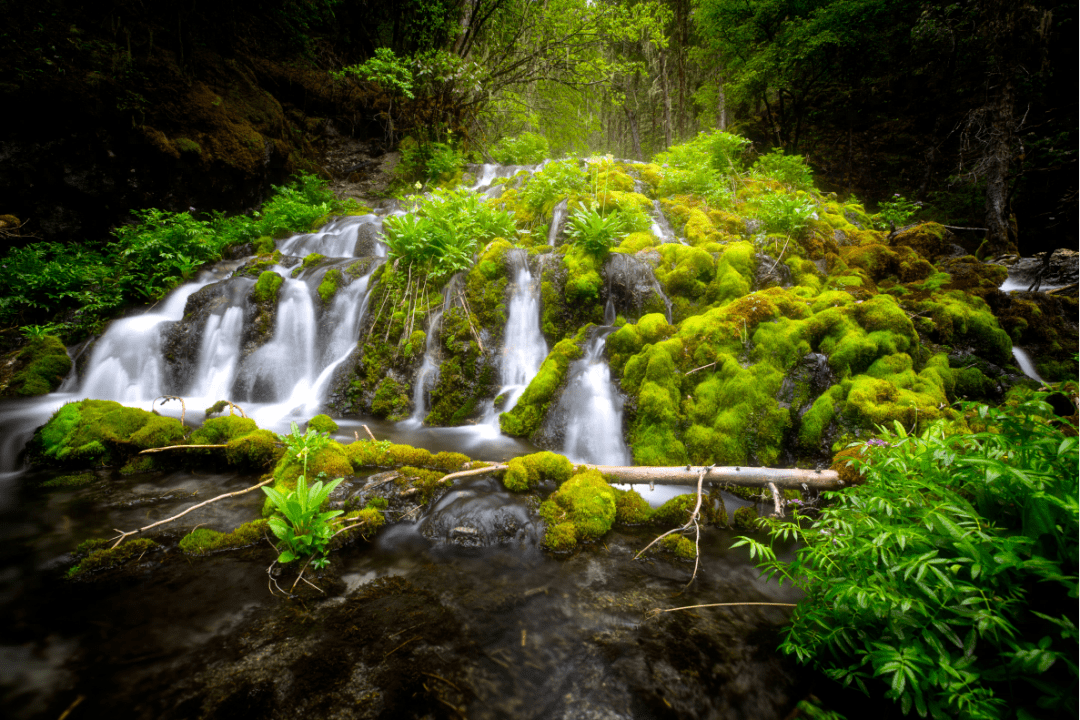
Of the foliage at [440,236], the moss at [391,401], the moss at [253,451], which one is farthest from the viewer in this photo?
the foliage at [440,236]

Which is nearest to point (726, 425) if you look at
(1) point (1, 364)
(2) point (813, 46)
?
(1) point (1, 364)

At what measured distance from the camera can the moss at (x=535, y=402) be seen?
5.37 meters

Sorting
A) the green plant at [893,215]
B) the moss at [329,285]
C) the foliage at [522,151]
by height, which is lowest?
the moss at [329,285]

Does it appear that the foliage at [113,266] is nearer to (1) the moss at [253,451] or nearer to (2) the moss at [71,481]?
(2) the moss at [71,481]

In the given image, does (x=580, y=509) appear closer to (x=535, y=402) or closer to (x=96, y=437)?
(x=535, y=402)

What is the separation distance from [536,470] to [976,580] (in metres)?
2.98

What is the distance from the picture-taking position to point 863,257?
6.70 meters

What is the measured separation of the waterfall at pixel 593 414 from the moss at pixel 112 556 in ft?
13.1

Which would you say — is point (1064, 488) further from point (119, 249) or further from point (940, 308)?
point (119, 249)

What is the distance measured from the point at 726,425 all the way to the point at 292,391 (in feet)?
22.5

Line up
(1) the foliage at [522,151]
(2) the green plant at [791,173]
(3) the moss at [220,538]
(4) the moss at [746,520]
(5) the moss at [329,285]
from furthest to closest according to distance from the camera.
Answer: (1) the foliage at [522,151] → (2) the green plant at [791,173] → (5) the moss at [329,285] → (4) the moss at [746,520] → (3) the moss at [220,538]

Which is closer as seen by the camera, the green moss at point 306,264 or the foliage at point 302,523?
the foliage at point 302,523

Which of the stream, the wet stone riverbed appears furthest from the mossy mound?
the wet stone riverbed

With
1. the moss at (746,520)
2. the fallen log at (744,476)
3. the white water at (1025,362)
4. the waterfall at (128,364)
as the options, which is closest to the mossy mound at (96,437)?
the waterfall at (128,364)
